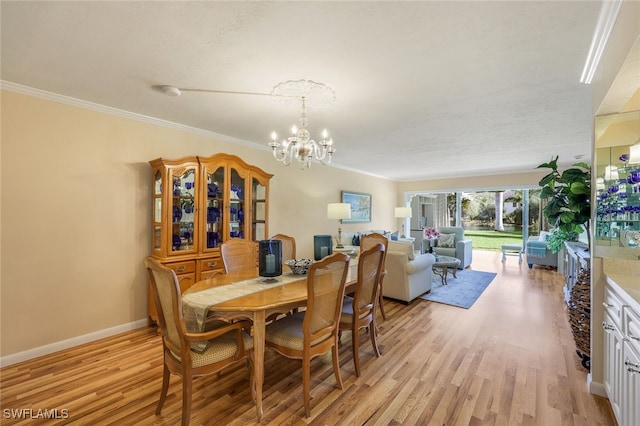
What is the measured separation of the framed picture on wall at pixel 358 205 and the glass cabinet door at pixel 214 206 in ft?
10.6

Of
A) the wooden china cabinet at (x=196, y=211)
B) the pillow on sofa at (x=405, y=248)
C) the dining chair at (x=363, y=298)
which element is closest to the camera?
the dining chair at (x=363, y=298)

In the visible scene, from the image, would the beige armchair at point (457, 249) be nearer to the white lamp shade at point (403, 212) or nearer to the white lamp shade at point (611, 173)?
the white lamp shade at point (403, 212)

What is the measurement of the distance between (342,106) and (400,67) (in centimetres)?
84

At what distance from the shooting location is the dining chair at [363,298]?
83.8 inches

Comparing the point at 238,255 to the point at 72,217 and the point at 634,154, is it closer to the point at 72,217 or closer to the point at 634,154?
the point at 72,217

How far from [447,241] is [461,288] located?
2026 mm

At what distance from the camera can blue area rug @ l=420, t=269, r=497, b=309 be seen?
4082mm

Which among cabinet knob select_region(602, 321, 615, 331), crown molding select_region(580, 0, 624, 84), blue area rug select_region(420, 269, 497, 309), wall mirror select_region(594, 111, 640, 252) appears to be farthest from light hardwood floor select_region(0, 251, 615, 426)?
crown molding select_region(580, 0, 624, 84)

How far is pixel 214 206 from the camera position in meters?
3.37

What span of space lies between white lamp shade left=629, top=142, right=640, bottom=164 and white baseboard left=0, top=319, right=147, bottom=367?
4.71 meters

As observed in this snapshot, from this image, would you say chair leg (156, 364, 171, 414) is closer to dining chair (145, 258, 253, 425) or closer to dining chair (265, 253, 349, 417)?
dining chair (145, 258, 253, 425)

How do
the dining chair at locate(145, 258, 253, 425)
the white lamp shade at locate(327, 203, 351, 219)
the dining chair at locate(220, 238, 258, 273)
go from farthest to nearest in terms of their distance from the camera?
1. the white lamp shade at locate(327, 203, 351, 219)
2. the dining chair at locate(220, 238, 258, 273)
3. the dining chair at locate(145, 258, 253, 425)

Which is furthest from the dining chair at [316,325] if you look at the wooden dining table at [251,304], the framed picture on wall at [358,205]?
the framed picture on wall at [358,205]

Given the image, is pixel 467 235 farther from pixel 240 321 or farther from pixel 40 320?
pixel 40 320
